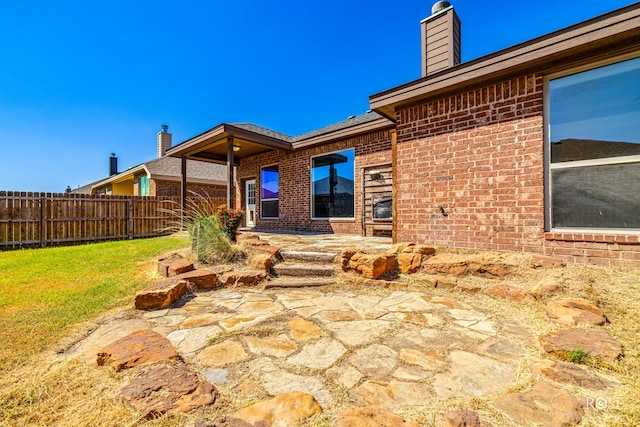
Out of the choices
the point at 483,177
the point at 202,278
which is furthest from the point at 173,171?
the point at 483,177

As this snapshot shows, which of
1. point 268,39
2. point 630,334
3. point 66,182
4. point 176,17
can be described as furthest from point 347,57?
point 66,182

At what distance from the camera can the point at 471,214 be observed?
12.2 feet

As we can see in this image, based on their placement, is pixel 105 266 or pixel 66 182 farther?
pixel 66 182

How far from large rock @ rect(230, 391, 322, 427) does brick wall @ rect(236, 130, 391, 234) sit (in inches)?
227

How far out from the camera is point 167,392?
128cm

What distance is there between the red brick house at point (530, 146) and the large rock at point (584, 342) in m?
1.66

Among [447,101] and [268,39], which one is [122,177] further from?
[447,101]

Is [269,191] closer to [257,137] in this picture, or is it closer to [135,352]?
[257,137]

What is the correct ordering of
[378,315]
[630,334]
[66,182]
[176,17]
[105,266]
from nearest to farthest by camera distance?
[630,334]
[378,315]
[105,266]
[176,17]
[66,182]

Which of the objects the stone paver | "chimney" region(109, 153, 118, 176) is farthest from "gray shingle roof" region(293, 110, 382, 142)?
"chimney" region(109, 153, 118, 176)

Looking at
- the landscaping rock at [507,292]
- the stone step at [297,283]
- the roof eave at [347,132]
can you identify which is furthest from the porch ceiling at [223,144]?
the landscaping rock at [507,292]

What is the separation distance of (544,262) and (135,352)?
385 cm

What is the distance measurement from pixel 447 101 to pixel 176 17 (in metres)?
8.06

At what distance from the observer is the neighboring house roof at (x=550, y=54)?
108 inches
